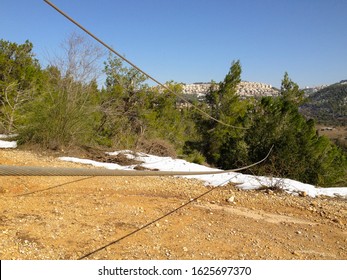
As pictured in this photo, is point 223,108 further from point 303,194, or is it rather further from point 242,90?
point 303,194

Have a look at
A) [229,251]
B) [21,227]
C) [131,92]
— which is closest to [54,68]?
[131,92]

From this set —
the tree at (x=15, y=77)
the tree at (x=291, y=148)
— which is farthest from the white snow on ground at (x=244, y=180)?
the tree at (x=15, y=77)

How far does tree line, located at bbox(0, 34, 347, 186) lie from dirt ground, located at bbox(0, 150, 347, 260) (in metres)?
2.15

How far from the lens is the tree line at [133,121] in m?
6.94

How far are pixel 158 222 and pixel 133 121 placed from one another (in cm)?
1032

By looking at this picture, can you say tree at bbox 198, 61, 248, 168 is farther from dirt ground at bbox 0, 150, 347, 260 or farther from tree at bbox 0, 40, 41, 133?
dirt ground at bbox 0, 150, 347, 260

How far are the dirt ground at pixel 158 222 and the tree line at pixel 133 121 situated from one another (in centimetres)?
215

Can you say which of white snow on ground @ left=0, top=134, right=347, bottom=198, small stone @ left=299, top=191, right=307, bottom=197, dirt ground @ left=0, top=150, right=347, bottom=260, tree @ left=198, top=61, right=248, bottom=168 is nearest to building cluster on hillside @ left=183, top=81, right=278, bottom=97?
tree @ left=198, top=61, right=248, bottom=168

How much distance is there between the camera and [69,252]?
7.88 ft

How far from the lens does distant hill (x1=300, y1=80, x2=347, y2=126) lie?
59375 millimetres

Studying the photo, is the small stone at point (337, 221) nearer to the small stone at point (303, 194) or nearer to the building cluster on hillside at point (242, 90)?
the small stone at point (303, 194)

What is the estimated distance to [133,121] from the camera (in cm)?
1309

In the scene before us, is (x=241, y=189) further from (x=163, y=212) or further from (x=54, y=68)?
(x=54, y=68)
